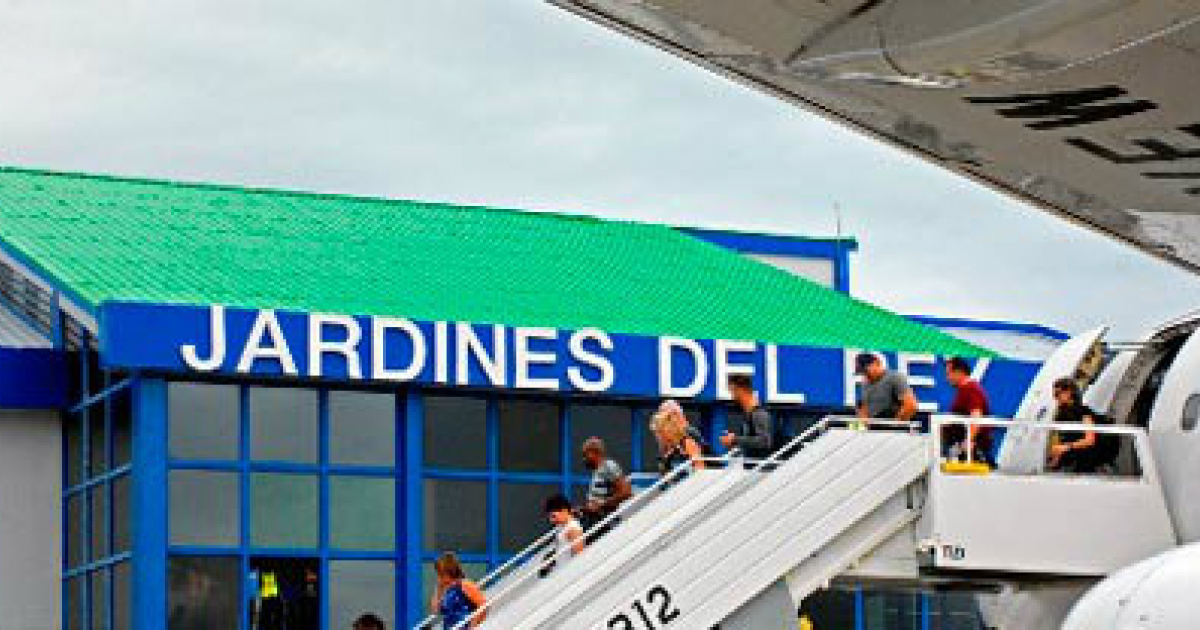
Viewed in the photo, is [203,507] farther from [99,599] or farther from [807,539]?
[807,539]

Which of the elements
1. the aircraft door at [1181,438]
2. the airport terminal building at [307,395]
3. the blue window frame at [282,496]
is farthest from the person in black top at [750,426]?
the blue window frame at [282,496]

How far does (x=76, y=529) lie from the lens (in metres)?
47.8

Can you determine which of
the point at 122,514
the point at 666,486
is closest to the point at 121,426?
the point at 122,514

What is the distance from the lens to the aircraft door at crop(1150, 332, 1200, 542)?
2739 centimetres

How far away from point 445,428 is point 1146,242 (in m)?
36.5

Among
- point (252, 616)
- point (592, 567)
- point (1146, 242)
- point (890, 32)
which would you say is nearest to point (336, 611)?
point (252, 616)

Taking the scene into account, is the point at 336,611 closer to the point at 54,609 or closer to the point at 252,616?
the point at 252,616

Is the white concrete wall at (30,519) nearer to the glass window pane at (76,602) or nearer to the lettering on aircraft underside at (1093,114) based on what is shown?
the glass window pane at (76,602)

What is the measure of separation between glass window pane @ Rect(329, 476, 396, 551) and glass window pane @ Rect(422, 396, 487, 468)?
3.16ft

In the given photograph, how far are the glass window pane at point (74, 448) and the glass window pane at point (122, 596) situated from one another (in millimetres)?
2495

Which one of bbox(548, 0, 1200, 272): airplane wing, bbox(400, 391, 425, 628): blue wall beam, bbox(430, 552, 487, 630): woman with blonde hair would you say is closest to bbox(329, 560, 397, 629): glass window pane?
bbox(400, 391, 425, 628): blue wall beam

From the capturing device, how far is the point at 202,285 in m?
45.8

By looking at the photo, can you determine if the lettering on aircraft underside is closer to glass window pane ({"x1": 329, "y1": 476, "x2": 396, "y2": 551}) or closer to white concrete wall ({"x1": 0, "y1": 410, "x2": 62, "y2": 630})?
glass window pane ({"x1": 329, "y1": 476, "x2": 396, "y2": 551})

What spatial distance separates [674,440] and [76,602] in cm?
1965
